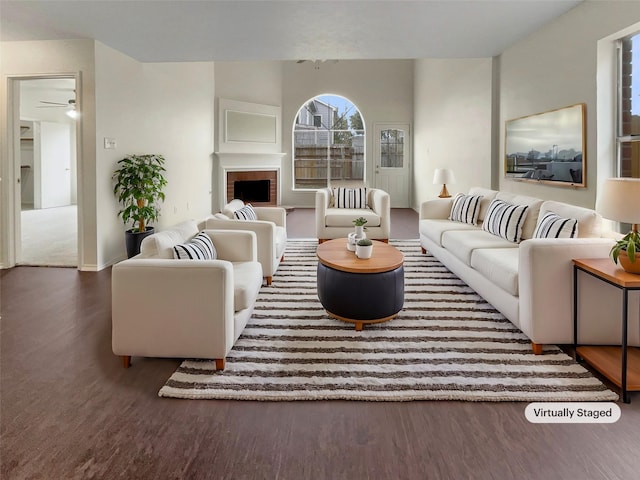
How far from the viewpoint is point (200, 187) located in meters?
7.98

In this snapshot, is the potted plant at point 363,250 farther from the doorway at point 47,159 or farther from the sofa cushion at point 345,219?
the doorway at point 47,159

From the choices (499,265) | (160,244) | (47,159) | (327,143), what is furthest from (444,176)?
(47,159)

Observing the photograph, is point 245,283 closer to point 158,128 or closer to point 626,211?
point 626,211

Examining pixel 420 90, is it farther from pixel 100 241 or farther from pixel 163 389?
pixel 163 389

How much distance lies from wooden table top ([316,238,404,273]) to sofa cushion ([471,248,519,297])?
627 millimetres

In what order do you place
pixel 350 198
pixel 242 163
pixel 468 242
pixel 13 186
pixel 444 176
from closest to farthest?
pixel 468 242 < pixel 13 186 < pixel 350 198 < pixel 444 176 < pixel 242 163

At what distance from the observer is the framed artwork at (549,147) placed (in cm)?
381

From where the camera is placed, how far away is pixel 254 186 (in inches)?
390

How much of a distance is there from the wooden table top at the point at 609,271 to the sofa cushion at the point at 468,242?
3.86ft

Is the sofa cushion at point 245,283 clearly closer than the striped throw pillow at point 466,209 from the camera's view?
Yes

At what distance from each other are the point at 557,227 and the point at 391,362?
5.27ft

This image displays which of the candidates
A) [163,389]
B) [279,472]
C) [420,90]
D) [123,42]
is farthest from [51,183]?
→ [279,472]

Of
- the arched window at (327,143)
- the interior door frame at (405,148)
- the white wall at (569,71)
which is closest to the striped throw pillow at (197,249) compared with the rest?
the white wall at (569,71)

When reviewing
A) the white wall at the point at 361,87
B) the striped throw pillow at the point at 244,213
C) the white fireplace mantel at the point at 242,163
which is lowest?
the striped throw pillow at the point at 244,213
